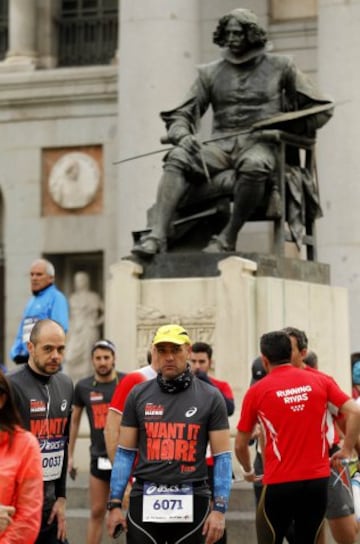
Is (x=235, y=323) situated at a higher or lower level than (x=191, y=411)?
higher

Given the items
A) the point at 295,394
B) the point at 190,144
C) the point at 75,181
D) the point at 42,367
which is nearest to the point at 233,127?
the point at 190,144

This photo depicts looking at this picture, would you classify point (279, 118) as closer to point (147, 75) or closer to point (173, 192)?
point (173, 192)

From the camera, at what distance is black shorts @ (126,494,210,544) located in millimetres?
8953

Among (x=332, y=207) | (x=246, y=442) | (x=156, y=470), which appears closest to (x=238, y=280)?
(x=246, y=442)

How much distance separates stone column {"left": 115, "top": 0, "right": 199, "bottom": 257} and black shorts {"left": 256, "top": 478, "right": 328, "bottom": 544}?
42.8 feet

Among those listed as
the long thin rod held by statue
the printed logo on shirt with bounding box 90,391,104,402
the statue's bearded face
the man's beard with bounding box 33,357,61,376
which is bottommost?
the printed logo on shirt with bounding box 90,391,104,402

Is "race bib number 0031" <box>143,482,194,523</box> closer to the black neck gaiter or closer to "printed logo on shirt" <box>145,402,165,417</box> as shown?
"printed logo on shirt" <box>145,402,165,417</box>

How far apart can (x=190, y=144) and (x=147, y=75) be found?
8690 mm

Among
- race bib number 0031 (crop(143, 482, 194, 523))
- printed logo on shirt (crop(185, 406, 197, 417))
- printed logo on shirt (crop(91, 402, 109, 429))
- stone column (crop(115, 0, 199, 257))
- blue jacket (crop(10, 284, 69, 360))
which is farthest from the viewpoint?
stone column (crop(115, 0, 199, 257))

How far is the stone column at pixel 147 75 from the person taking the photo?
22766 mm

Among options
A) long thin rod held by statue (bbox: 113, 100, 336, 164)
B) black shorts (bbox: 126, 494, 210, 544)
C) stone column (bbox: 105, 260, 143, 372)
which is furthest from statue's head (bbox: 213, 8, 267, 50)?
black shorts (bbox: 126, 494, 210, 544)

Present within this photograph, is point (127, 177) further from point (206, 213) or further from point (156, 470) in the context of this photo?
point (156, 470)

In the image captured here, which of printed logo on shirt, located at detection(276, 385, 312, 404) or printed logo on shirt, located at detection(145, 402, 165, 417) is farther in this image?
printed logo on shirt, located at detection(276, 385, 312, 404)

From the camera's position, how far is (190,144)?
14.4m
